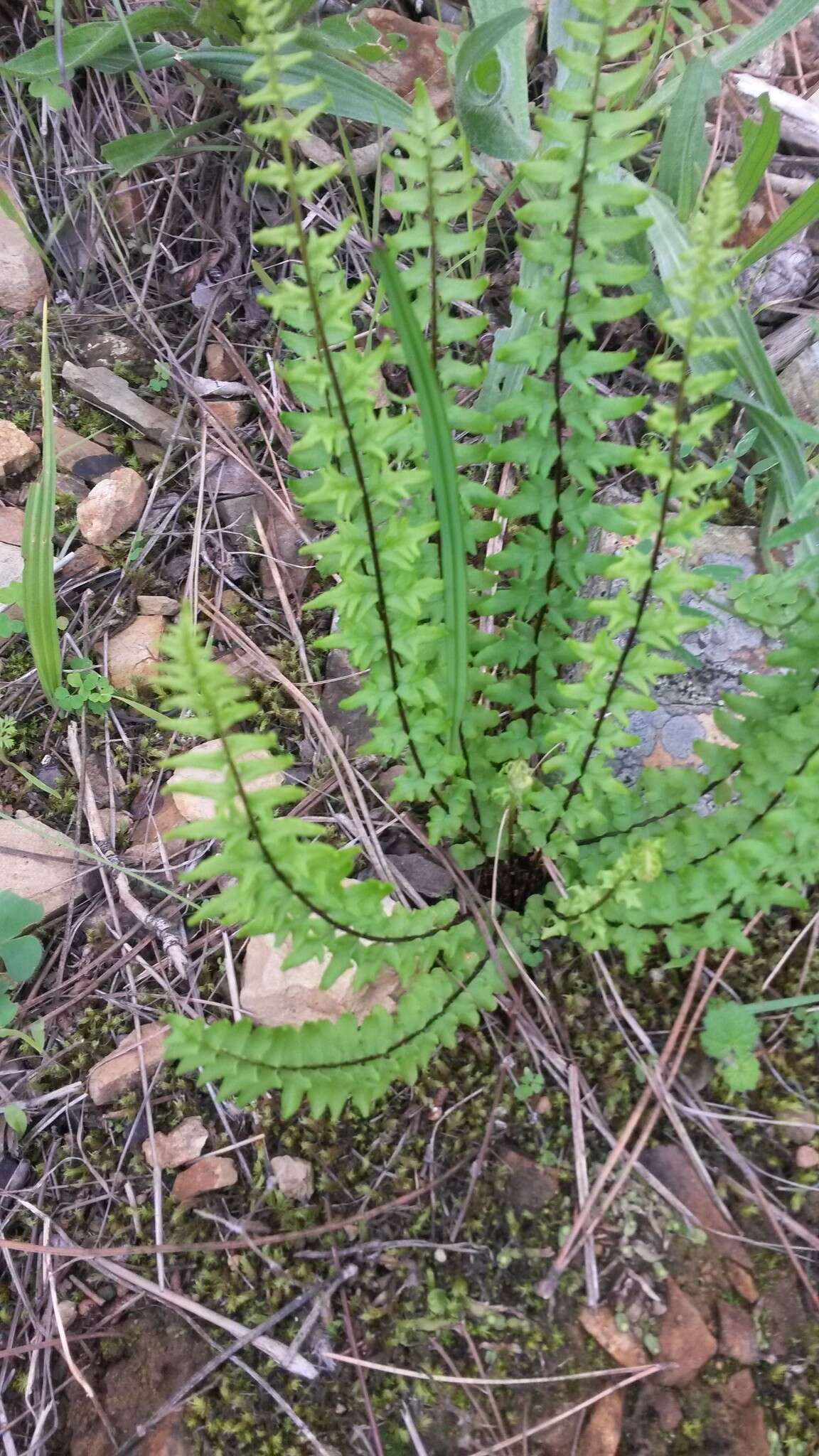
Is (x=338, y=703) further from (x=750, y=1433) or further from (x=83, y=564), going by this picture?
(x=750, y=1433)

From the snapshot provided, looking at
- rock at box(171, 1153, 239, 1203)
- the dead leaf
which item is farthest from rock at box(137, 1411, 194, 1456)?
the dead leaf

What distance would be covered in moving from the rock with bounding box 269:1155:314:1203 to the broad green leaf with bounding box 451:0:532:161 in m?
2.71

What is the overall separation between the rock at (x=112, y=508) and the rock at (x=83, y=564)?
0.03 metres

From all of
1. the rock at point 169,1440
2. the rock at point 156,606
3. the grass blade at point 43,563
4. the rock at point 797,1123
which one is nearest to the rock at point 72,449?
the grass blade at point 43,563

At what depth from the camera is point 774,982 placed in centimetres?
235

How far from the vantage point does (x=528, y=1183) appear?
2111 mm

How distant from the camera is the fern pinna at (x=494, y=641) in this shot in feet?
4.62

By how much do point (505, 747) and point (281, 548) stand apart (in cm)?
114

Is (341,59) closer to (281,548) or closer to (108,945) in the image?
(281,548)

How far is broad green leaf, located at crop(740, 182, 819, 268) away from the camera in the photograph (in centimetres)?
250

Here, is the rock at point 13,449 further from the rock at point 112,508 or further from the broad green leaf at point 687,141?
the broad green leaf at point 687,141

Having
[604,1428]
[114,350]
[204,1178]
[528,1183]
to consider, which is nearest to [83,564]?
[114,350]

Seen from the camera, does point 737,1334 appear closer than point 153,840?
Yes

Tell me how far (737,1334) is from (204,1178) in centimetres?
120
